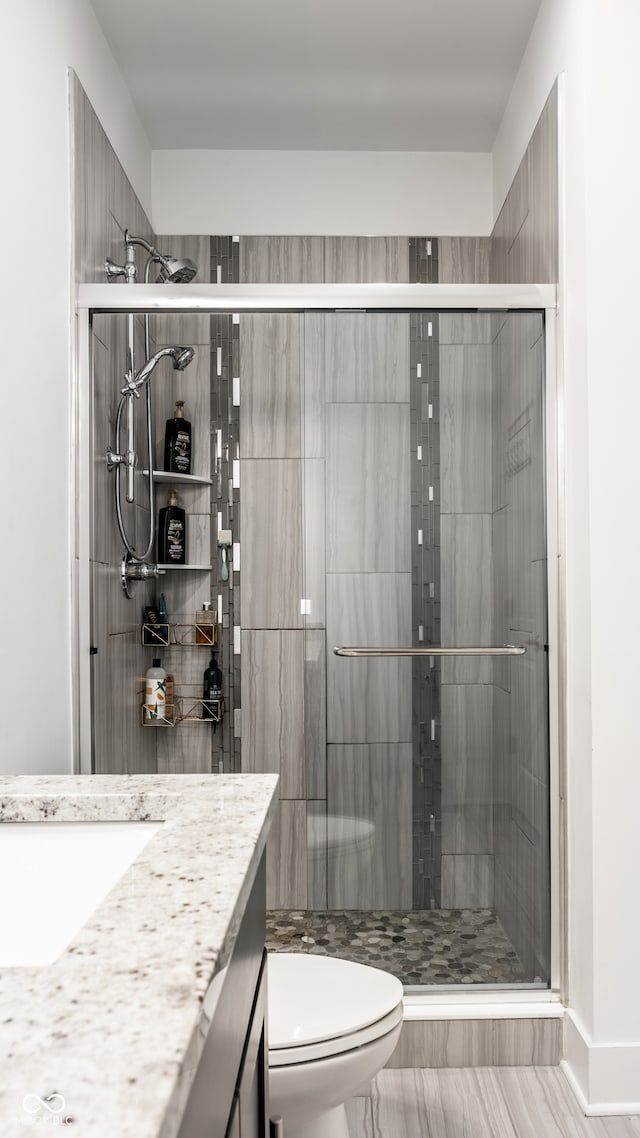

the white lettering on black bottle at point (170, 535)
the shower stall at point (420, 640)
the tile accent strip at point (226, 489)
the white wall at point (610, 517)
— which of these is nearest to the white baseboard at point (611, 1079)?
the white wall at point (610, 517)

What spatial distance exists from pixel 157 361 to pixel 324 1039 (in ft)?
5.93

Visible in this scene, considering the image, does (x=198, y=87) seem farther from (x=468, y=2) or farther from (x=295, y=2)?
(x=468, y=2)

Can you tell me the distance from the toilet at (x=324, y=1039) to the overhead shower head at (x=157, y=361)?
158cm

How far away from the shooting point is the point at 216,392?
314cm

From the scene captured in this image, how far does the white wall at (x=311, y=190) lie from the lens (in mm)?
3127

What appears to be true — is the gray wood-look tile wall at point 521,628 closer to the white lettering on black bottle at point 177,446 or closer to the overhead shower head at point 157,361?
the overhead shower head at point 157,361

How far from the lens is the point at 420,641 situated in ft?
7.01

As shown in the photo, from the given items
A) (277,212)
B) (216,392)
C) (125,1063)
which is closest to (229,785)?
(125,1063)

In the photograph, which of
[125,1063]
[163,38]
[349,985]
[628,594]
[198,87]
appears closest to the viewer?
[125,1063]

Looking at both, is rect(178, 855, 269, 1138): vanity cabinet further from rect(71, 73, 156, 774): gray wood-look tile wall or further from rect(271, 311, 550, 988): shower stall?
rect(71, 73, 156, 774): gray wood-look tile wall

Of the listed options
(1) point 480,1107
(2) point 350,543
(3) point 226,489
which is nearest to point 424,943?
(1) point 480,1107

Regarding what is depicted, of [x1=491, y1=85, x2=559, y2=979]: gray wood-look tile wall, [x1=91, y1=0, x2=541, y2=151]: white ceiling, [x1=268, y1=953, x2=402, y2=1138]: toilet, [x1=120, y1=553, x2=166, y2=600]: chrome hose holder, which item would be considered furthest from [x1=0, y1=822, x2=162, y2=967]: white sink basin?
[x1=91, y1=0, x2=541, y2=151]: white ceiling

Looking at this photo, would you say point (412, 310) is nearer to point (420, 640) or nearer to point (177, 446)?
point (420, 640)

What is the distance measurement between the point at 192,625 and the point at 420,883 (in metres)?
1.33
